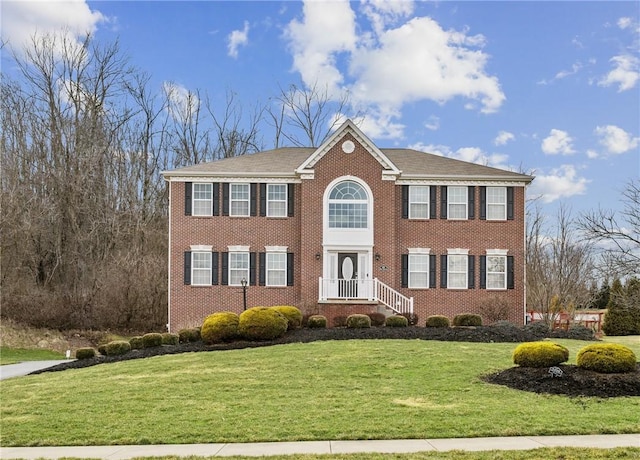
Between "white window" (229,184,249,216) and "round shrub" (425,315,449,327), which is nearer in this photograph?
"round shrub" (425,315,449,327)

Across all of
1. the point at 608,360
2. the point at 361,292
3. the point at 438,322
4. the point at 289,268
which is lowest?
the point at 438,322

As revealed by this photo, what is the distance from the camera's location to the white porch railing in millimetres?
25234

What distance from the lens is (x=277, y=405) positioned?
10.9 metres

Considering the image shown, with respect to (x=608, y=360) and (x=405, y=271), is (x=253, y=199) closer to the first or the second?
(x=405, y=271)

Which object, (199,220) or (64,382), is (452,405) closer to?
(64,382)

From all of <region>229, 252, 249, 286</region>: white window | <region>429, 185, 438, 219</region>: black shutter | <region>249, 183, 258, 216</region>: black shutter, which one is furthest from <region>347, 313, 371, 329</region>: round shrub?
<region>249, 183, 258, 216</region>: black shutter

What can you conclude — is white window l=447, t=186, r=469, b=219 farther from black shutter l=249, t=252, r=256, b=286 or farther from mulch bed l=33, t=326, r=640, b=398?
black shutter l=249, t=252, r=256, b=286

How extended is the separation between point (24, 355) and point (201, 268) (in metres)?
7.66

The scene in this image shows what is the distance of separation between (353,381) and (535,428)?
4330 mm

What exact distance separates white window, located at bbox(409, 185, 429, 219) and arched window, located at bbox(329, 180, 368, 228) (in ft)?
6.69

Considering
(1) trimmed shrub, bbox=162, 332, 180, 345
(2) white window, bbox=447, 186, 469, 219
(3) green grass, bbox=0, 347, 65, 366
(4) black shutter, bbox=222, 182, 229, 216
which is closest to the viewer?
(1) trimmed shrub, bbox=162, 332, 180, 345

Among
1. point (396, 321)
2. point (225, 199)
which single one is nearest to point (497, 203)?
point (396, 321)

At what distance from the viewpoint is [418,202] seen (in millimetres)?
26938

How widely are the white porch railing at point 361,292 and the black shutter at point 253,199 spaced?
4.15 meters
